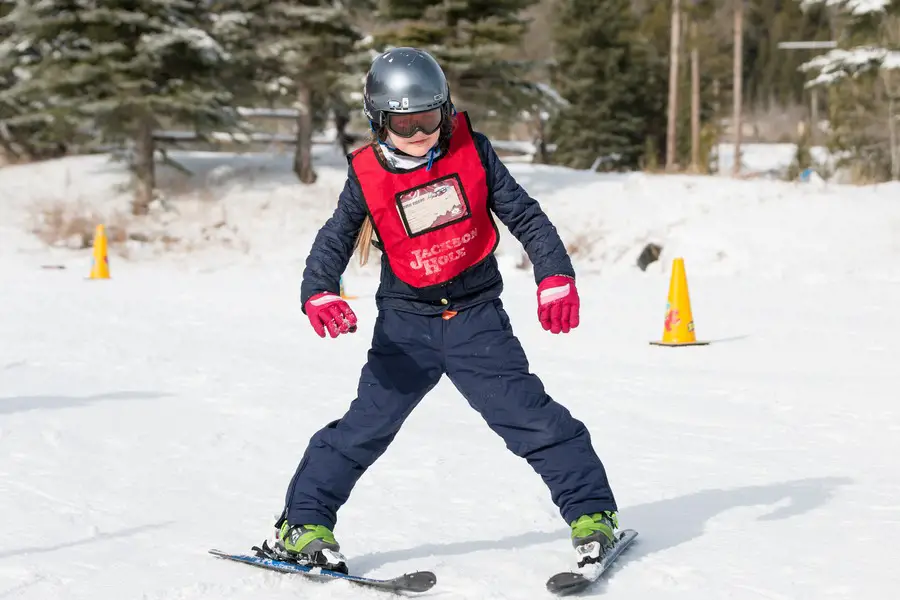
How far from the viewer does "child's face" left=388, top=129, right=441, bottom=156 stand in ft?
12.2

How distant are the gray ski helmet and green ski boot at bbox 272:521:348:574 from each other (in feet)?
4.48

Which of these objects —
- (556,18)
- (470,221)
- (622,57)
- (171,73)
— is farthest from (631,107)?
(470,221)

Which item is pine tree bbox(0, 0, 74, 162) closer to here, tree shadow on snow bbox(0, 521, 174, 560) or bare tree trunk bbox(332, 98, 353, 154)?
bare tree trunk bbox(332, 98, 353, 154)

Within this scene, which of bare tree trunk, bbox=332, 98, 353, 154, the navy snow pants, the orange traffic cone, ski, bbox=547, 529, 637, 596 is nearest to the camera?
ski, bbox=547, 529, 637, 596

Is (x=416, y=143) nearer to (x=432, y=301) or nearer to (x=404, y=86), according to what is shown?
(x=404, y=86)

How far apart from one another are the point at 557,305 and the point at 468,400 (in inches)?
17.9

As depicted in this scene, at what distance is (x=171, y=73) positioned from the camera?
867 inches

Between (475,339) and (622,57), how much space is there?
4053 centimetres

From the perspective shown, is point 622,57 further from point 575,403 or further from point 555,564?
point 555,564

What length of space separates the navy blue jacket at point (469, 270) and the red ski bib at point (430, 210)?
5 cm

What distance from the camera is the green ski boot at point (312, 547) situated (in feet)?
12.4

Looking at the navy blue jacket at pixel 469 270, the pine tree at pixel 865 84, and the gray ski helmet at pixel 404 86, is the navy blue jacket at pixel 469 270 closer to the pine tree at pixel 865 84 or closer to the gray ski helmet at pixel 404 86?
the gray ski helmet at pixel 404 86

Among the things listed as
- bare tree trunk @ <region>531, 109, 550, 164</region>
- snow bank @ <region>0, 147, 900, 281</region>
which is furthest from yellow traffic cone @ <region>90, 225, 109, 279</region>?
bare tree trunk @ <region>531, 109, 550, 164</region>

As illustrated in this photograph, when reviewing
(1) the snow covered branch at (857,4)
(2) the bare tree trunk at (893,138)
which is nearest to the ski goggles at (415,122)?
(1) the snow covered branch at (857,4)
